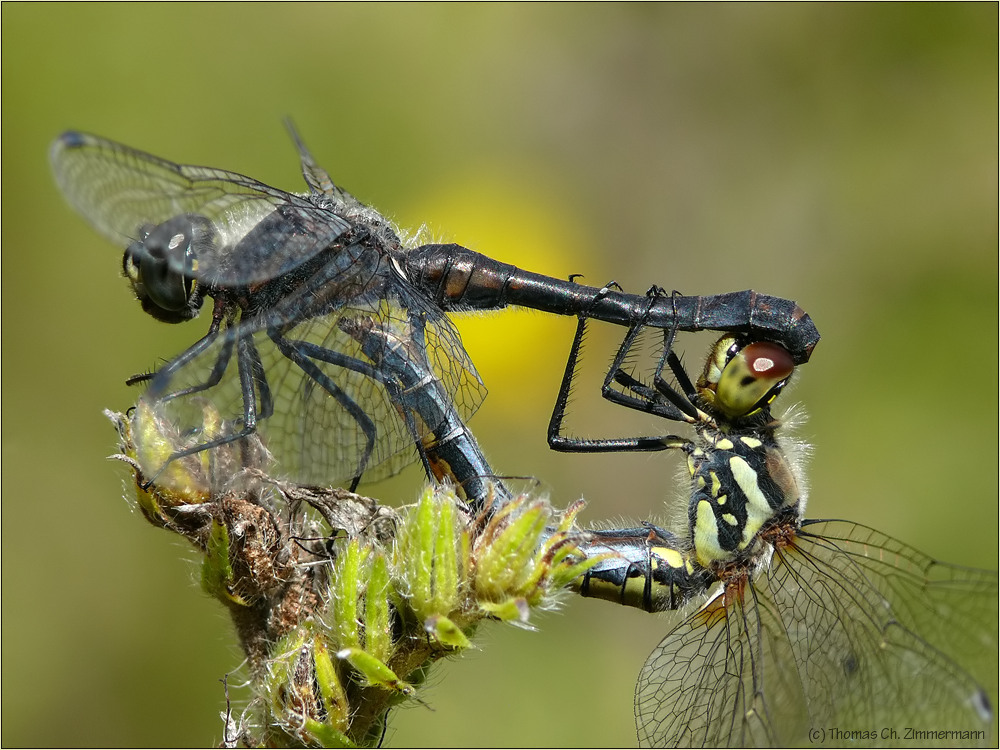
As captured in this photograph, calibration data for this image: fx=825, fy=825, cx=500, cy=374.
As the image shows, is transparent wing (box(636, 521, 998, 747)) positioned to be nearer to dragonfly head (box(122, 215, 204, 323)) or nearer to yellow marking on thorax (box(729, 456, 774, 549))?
yellow marking on thorax (box(729, 456, 774, 549))

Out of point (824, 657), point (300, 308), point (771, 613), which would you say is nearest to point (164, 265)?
point (300, 308)

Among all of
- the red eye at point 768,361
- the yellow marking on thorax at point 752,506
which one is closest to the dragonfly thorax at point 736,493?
the yellow marking on thorax at point 752,506

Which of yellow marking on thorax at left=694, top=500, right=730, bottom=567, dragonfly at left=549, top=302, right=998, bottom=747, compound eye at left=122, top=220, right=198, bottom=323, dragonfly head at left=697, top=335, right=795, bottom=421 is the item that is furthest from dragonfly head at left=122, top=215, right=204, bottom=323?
yellow marking on thorax at left=694, top=500, right=730, bottom=567

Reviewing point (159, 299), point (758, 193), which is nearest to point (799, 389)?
point (758, 193)

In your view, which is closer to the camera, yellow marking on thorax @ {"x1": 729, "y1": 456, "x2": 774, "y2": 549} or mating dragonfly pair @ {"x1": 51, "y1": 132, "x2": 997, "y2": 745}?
mating dragonfly pair @ {"x1": 51, "y1": 132, "x2": 997, "y2": 745}

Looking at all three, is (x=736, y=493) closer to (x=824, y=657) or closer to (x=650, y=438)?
(x=650, y=438)

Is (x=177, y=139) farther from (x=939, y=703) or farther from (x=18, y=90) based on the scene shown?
(x=939, y=703)
